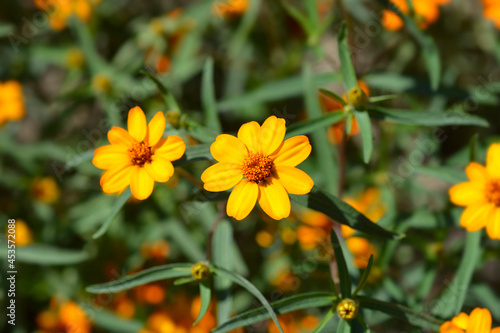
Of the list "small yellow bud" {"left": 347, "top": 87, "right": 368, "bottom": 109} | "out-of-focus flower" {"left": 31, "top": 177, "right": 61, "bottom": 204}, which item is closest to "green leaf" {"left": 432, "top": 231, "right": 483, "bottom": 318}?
"small yellow bud" {"left": 347, "top": 87, "right": 368, "bottom": 109}

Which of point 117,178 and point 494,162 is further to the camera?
point 494,162

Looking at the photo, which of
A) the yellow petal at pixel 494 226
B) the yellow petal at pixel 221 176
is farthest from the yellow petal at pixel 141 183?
the yellow petal at pixel 494 226

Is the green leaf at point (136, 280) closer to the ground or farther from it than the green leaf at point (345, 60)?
closer to the ground

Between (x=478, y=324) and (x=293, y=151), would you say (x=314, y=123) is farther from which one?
(x=478, y=324)

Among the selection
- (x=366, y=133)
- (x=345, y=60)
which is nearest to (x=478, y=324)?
(x=366, y=133)

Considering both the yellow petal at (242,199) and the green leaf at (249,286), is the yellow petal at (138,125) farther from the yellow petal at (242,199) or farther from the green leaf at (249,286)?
the green leaf at (249,286)
